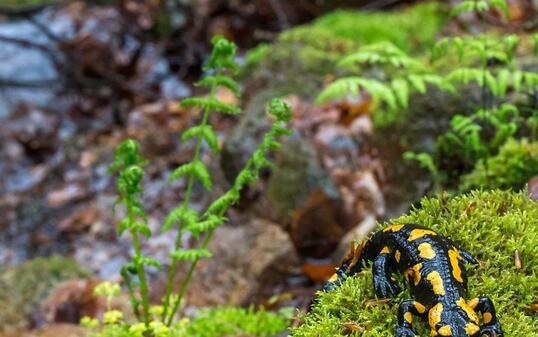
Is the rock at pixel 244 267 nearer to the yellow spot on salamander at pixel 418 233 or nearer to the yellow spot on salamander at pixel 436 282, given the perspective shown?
the yellow spot on salamander at pixel 418 233

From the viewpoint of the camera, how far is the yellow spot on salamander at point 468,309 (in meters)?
2.02

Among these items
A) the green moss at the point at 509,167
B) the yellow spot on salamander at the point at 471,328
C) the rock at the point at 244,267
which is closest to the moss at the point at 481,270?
the yellow spot on salamander at the point at 471,328

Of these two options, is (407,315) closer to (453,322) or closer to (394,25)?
(453,322)

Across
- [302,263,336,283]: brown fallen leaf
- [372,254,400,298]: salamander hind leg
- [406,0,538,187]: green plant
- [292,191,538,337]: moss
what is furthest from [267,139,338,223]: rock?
[372,254,400,298]: salamander hind leg

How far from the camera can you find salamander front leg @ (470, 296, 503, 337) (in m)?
2.00

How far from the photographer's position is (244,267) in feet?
15.1

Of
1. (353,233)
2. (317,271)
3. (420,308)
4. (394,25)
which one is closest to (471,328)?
(420,308)

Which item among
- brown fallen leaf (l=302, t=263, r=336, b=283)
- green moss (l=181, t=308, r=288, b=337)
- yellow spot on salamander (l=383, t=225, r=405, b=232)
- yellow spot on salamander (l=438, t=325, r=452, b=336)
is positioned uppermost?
yellow spot on salamander (l=383, t=225, r=405, b=232)

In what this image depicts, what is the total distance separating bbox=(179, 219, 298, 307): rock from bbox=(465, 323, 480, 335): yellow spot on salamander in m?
2.55

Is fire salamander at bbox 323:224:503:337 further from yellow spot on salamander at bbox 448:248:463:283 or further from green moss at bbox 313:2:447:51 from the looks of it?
green moss at bbox 313:2:447:51

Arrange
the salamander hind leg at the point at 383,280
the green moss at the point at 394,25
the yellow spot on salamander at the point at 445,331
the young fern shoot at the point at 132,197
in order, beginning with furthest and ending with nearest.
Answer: the green moss at the point at 394,25 → the young fern shoot at the point at 132,197 → the salamander hind leg at the point at 383,280 → the yellow spot on salamander at the point at 445,331

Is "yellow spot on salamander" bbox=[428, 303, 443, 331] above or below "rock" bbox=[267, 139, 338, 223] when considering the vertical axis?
below

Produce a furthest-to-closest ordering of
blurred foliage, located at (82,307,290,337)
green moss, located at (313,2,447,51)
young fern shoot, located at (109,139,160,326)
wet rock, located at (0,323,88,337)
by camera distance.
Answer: green moss, located at (313,2,447,51) < wet rock, located at (0,323,88,337) < blurred foliage, located at (82,307,290,337) < young fern shoot, located at (109,139,160,326)

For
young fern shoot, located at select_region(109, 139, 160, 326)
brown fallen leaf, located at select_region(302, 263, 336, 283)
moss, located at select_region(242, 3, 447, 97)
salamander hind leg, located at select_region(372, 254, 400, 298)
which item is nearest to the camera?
salamander hind leg, located at select_region(372, 254, 400, 298)
